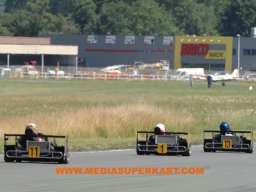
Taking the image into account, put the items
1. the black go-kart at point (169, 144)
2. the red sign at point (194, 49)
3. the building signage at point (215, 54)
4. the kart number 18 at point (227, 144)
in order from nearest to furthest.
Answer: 1. the black go-kart at point (169, 144)
2. the kart number 18 at point (227, 144)
3. the building signage at point (215, 54)
4. the red sign at point (194, 49)

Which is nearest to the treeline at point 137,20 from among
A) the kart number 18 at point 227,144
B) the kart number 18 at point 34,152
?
the kart number 18 at point 227,144

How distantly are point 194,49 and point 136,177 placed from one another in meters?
124

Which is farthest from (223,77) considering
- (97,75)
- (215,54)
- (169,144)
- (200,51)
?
(169,144)

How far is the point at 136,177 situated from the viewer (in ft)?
68.6

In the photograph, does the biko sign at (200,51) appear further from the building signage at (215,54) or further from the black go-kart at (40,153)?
the black go-kart at (40,153)

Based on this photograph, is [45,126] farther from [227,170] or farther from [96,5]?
[96,5]

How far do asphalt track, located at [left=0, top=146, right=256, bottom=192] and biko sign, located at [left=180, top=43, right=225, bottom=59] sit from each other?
384 ft

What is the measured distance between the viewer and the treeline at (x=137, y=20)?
17812 cm

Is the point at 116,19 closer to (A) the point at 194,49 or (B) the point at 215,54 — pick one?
(A) the point at 194,49

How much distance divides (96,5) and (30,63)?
53457 mm

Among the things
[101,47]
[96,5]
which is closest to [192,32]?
[96,5]

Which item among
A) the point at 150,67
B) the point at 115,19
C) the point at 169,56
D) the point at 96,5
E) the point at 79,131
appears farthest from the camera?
the point at 96,5

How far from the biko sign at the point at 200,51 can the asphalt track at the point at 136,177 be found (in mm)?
117040

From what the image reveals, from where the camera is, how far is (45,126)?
3706 centimetres
